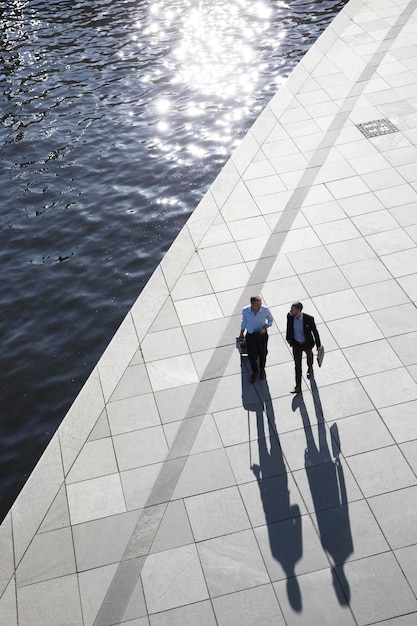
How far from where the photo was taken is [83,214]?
51.8 feet

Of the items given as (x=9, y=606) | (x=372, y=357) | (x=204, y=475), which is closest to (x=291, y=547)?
(x=204, y=475)

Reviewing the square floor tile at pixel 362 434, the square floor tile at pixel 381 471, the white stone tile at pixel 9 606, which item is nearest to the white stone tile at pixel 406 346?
the square floor tile at pixel 362 434

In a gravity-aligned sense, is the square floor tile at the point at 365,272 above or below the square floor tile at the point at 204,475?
above

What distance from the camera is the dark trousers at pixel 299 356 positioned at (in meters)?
9.68

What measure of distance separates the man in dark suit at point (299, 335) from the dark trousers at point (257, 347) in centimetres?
42

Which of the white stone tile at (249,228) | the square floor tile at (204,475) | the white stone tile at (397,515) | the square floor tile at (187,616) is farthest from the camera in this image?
the white stone tile at (249,228)

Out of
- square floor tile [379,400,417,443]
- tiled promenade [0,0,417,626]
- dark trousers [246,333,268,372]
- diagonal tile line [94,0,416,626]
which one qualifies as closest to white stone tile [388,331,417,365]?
tiled promenade [0,0,417,626]

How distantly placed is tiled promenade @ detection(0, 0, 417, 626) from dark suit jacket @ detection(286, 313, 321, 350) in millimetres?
857

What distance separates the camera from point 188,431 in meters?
9.70

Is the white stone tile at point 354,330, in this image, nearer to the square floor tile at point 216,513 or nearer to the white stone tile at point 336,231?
the white stone tile at point 336,231

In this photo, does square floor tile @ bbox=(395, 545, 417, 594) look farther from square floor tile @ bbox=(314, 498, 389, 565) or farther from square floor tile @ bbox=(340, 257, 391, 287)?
square floor tile @ bbox=(340, 257, 391, 287)

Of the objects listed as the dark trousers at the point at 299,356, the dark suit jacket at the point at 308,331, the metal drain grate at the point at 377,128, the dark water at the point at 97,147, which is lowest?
the dark water at the point at 97,147

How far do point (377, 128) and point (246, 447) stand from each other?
9.52 meters

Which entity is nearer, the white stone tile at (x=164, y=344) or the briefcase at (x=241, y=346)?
the briefcase at (x=241, y=346)
